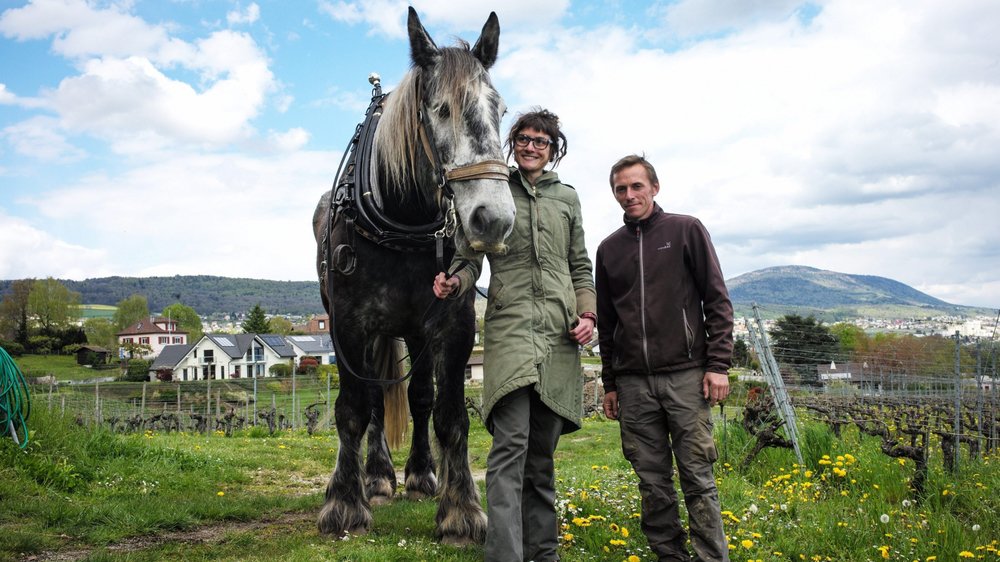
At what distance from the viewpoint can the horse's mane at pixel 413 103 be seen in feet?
10.6

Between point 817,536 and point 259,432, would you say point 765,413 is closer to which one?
point 817,536

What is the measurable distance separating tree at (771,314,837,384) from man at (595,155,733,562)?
5053mm

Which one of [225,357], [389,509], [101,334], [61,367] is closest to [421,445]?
[389,509]

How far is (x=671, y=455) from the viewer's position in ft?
11.2

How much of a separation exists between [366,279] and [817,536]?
119 inches

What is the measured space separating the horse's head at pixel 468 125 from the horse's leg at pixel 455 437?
3.46 feet

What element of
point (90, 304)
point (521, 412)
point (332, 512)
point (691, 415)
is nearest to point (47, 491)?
point (332, 512)

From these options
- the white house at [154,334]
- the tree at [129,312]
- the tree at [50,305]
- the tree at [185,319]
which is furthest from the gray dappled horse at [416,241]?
the tree at [129,312]

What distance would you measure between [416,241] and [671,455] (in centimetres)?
176

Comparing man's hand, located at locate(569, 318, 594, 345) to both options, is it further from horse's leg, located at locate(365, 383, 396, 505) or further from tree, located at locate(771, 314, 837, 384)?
tree, located at locate(771, 314, 837, 384)

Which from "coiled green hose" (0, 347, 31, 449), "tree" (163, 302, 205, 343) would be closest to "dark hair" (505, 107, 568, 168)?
"coiled green hose" (0, 347, 31, 449)

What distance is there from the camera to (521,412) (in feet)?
10.8

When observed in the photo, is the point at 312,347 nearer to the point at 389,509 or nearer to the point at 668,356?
the point at 389,509

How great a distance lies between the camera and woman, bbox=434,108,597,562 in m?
3.24
